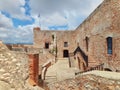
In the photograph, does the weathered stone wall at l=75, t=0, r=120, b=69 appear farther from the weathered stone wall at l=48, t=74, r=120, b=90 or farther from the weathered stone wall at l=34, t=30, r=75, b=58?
the weathered stone wall at l=34, t=30, r=75, b=58

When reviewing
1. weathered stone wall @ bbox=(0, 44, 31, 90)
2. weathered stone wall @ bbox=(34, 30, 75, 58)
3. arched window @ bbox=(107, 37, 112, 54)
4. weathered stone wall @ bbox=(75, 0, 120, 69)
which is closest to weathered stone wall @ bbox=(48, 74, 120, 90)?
weathered stone wall @ bbox=(0, 44, 31, 90)

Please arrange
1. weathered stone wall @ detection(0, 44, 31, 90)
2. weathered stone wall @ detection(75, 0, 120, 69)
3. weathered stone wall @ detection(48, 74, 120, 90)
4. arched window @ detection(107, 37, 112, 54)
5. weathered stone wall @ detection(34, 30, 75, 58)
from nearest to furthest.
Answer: weathered stone wall @ detection(0, 44, 31, 90) → weathered stone wall @ detection(48, 74, 120, 90) → weathered stone wall @ detection(75, 0, 120, 69) → arched window @ detection(107, 37, 112, 54) → weathered stone wall @ detection(34, 30, 75, 58)

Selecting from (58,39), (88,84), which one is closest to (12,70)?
(88,84)

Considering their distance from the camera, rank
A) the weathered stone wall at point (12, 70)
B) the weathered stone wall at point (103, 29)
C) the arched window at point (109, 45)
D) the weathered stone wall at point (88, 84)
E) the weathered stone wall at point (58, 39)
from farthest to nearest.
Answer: the weathered stone wall at point (58, 39) → the arched window at point (109, 45) → the weathered stone wall at point (103, 29) → the weathered stone wall at point (88, 84) → the weathered stone wall at point (12, 70)

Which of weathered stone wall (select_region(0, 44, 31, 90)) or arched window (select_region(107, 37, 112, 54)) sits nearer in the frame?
weathered stone wall (select_region(0, 44, 31, 90))

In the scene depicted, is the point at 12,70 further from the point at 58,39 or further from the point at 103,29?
the point at 58,39

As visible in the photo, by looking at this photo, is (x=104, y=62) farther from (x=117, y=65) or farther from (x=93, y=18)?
(x=93, y=18)

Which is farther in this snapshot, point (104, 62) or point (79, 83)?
point (104, 62)

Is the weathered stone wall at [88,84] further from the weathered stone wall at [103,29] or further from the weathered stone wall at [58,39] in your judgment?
the weathered stone wall at [58,39]

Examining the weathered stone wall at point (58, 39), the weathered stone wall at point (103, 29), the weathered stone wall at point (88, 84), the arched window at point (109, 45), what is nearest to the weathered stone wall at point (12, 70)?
the weathered stone wall at point (88, 84)

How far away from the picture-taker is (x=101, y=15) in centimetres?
1850

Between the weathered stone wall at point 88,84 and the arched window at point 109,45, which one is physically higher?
the arched window at point 109,45

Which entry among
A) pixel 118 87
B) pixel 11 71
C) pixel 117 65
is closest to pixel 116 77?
pixel 118 87

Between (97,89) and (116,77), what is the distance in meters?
0.74
